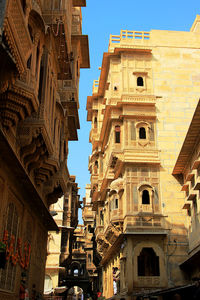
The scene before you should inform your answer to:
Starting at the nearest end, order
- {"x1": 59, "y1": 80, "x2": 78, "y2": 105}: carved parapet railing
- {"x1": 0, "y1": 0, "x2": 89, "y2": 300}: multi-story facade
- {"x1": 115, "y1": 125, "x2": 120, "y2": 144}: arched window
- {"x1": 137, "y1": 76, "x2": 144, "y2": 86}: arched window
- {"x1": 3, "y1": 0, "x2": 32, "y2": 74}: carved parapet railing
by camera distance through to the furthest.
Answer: {"x1": 3, "y1": 0, "x2": 32, "y2": 74}: carved parapet railing, {"x1": 0, "y1": 0, "x2": 89, "y2": 300}: multi-story facade, {"x1": 59, "y1": 80, "x2": 78, "y2": 105}: carved parapet railing, {"x1": 115, "y1": 125, "x2": 120, "y2": 144}: arched window, {"x1": 137, "y1": 76, "x2": 144, "y2": 86}: arched window

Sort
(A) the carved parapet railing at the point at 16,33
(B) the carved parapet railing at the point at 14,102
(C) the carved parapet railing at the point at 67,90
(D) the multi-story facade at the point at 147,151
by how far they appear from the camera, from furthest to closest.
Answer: (D) the multi-story facade at the point at 147,151 < (C) the carved parapet railing at the point at 67,90 < (B) the carved parapet railing at the point at 14,102 < (A) the carved parapet railing at the point at 16,33

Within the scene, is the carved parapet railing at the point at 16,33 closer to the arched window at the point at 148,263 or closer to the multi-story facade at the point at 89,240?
the arched window at the point at 148,263

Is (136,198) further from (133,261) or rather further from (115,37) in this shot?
(115,37)

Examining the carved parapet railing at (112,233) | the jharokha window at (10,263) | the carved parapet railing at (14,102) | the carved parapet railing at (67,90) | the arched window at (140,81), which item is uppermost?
the arched window at (140,81)

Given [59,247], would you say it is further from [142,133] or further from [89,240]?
[89,240]

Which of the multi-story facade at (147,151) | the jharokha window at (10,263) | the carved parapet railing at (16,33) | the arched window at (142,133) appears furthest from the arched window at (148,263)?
the carved parapet railing at (16,33)

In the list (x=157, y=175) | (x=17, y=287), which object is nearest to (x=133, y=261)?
(x=157, y=175)

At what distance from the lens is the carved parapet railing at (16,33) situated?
8383mm

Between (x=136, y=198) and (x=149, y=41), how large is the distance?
1352cm

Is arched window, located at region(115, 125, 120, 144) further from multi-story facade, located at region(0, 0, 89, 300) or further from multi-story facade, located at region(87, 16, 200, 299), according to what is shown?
multi-story facade, located at region(0, 0, 89, 300)

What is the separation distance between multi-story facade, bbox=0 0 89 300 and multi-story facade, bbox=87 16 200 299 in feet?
24.3

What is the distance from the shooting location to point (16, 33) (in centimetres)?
884

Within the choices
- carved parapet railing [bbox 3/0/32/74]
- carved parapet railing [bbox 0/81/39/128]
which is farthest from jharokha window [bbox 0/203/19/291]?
carved parapet railing [bbox 3/0/32/74]

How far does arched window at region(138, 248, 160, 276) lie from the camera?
25.2 m
